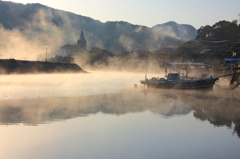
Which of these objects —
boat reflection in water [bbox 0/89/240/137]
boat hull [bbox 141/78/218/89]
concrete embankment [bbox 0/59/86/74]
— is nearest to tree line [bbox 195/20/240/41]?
Result: concrete embankment [bbox 0/59/86/74]

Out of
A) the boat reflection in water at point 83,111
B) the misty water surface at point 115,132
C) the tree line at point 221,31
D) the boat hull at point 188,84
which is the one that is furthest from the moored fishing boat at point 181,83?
the tree line at point 221,31

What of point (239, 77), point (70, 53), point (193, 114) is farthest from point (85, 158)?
point (70, 53)

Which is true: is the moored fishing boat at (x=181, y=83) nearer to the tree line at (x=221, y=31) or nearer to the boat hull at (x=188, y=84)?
the boat hull at (x=188, y=84)

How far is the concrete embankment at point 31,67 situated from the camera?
84044mm

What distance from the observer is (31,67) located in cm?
9350

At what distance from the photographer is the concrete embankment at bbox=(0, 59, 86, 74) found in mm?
84044

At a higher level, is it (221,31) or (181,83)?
(221,31)

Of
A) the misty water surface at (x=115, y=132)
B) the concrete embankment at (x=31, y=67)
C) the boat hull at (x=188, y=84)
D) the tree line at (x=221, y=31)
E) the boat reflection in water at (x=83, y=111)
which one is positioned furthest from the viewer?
the tree line at (x=221, y=31)

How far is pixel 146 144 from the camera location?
1585cm

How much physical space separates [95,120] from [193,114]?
10421mm

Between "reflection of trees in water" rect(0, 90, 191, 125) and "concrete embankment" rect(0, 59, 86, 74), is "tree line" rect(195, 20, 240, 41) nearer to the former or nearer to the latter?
"concrete embankment" rect(0, 59, 86, 74)

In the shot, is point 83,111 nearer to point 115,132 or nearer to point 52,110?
point 52,110

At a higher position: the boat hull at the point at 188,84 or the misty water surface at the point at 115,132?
the boat hull at the point at 188,84

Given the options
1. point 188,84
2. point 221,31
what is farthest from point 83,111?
point 221,31
